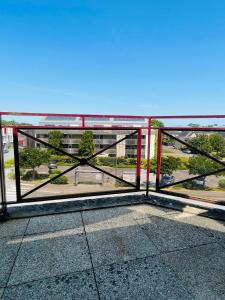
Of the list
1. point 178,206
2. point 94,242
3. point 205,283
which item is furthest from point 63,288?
point 178,206

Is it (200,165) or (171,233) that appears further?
(200,165)

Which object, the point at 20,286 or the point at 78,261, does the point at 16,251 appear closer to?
the point at 20,286

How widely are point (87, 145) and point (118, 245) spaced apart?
5.34 ft

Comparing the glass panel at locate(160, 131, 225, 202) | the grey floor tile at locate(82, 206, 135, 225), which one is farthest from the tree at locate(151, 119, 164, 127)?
the grey floor tile at locate(82, 206, 135, 225)

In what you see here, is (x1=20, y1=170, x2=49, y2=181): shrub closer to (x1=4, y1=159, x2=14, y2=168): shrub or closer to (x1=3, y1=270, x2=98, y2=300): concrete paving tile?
(x1=4, y1=159, x2=14, y2=168): shrub

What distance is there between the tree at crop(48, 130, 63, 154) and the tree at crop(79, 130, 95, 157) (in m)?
0.33

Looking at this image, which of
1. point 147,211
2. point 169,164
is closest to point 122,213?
point 147,211

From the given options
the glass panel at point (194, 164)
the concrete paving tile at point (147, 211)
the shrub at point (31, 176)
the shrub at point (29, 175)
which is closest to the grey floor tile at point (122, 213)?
the concrete paving tile at point (147, 211)

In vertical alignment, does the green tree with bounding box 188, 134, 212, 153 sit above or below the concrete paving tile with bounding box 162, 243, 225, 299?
above

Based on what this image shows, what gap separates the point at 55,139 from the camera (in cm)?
299

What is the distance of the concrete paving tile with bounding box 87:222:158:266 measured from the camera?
1.86 metres

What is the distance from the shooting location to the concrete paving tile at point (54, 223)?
234cm

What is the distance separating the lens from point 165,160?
3395 millimetres

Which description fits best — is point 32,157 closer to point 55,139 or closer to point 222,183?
point 55,139
